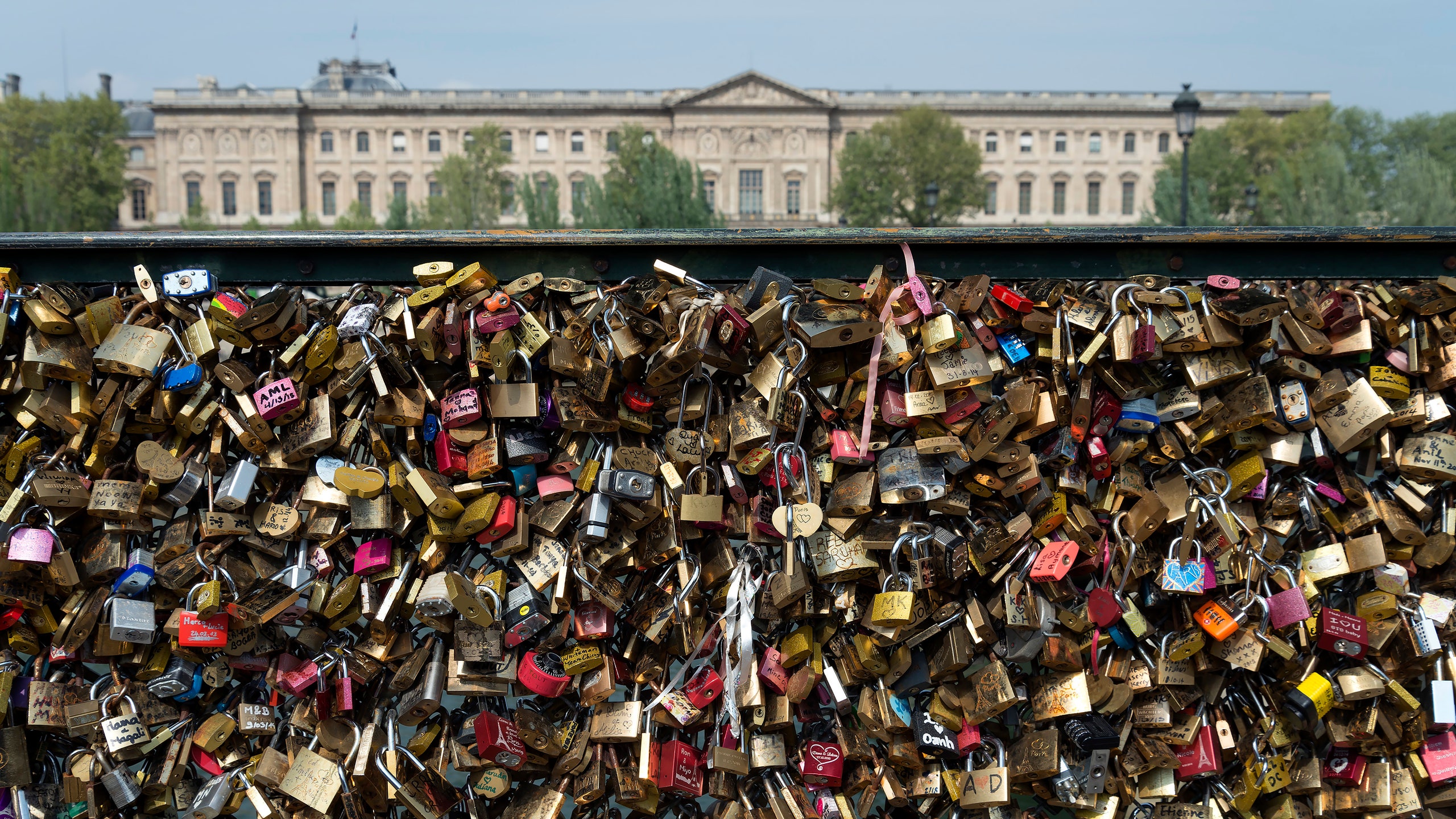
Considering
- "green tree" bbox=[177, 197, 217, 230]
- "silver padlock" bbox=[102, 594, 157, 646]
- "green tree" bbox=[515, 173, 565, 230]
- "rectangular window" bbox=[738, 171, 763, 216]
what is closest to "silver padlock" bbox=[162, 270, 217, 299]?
"silver padlock" bbox=[102, 594, 157, 646]

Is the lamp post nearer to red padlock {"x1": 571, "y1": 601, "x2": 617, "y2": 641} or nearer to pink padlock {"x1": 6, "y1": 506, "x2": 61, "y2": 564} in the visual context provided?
red padlock {"x1": 571, "y1": 601, "x2": 617, "y2": 641}

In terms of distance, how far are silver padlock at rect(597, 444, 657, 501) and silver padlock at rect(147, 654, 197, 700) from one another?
0.84m

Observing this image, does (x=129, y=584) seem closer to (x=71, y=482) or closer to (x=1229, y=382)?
(x=71, y=482)

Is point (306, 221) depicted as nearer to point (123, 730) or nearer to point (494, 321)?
point (123, 730)

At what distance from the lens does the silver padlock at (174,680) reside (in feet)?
5.44

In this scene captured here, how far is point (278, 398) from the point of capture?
157 centimetres

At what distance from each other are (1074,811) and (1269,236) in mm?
1111

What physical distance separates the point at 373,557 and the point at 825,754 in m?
0.89

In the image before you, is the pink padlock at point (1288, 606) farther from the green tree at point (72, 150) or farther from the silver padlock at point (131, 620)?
the green tree at point (72, 150)

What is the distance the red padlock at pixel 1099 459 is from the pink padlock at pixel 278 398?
1.39 meters

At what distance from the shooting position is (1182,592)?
1.70 m

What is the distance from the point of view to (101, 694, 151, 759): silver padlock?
1641 millimetres

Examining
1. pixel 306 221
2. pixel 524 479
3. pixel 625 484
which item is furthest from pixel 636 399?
pixel 306 221

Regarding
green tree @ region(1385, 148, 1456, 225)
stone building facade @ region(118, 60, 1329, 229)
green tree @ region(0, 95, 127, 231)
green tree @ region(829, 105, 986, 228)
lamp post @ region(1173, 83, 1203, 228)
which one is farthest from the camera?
stone building facade @ region(118, 60, 1329, 229)
